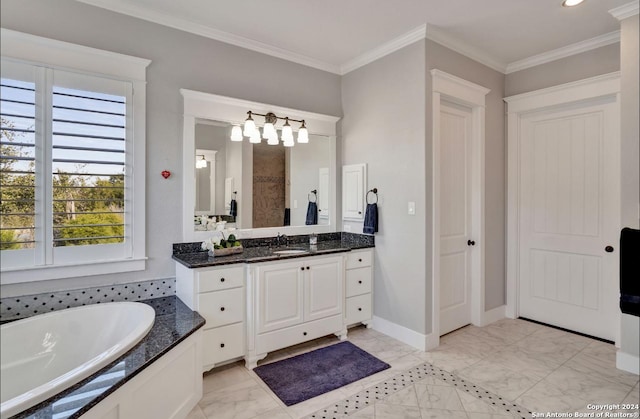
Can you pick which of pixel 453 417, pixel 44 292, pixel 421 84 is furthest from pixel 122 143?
Answer: pixel 453 417

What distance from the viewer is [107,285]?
2.33 meters

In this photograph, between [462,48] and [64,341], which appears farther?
[462,48]

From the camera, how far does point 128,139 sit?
2381 millimetres

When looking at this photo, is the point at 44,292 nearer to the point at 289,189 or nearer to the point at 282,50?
the point at 289,189

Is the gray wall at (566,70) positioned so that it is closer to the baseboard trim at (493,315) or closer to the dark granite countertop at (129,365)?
the baseboard trim at (493,315)

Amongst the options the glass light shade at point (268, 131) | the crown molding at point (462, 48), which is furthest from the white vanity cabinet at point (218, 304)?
the crown molding at point (462, 48)

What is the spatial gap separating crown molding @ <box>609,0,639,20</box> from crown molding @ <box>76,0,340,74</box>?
2.23 metres

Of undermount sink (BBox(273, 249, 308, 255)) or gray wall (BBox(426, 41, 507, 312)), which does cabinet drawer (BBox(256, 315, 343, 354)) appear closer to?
undermount sink (BBox(273, 249, 308, 255))

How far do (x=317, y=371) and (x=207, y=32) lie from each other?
9.16ft

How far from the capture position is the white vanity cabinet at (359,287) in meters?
3.10

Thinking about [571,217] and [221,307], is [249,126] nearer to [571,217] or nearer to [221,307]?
[221,307]

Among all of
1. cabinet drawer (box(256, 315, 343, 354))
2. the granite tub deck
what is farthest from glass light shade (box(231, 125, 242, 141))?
cabinet drawer (box(256, 315, 343, 354))

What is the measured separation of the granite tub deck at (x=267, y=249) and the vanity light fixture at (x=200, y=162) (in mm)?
627

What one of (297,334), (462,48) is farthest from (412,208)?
(462,48)
